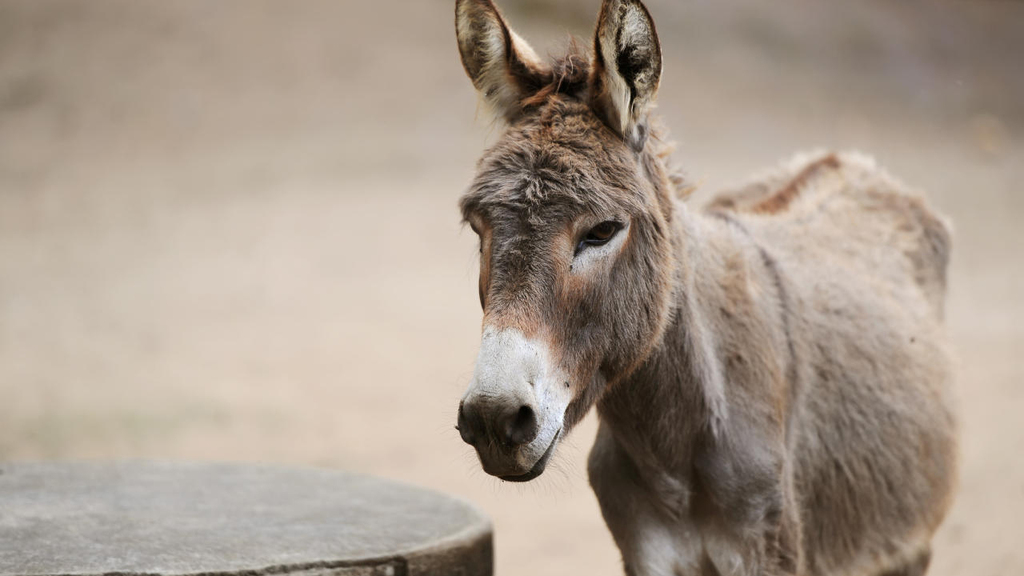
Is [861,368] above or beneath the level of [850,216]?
beneath

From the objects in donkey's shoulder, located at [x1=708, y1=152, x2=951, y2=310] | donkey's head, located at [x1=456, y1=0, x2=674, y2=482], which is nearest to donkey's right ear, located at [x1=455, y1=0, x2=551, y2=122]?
donkey's head, located at [x1=456, y1=0, x2=674, y2=482]

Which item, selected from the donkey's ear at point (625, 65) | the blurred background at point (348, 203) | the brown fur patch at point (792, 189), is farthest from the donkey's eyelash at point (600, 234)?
the brown fur patch at point (792, 189)

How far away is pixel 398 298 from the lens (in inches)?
452

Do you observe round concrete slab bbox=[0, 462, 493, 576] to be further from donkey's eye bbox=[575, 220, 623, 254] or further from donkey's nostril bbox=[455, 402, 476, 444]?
donkey's eye bbox=[575, 220, 623, 254]

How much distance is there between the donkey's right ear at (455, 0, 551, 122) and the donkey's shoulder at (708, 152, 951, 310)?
4.22 ft

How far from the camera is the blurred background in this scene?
26.3 feet

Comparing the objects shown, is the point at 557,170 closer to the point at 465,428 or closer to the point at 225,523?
the point at 465,428

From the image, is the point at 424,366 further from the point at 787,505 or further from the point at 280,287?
the point at 787,505

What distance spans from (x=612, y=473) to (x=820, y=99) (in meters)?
15.3

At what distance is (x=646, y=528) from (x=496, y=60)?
1413 millimetres

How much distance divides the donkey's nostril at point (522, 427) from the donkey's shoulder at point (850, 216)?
180 centimetres

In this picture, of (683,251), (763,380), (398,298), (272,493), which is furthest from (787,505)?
(398,298)

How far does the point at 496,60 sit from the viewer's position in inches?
115

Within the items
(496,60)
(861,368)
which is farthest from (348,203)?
(496,60)
